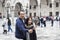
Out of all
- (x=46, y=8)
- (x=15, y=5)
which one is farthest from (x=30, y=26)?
(x=46, y=8)

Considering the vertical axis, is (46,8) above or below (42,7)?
below

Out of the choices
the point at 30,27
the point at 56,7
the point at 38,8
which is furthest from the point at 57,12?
the point at 30,27

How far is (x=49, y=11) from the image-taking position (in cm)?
5594

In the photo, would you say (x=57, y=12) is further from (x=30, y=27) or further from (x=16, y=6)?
(x=30, y=27)

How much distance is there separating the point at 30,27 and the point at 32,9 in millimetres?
51686

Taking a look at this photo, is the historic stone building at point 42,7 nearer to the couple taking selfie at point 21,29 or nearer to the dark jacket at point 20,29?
the couple taking selfie at point 21,29

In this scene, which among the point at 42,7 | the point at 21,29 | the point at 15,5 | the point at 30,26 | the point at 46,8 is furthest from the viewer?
the point at 42,7

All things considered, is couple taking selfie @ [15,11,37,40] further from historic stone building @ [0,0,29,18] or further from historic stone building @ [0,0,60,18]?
historic stone building @ [0,0,60,18]

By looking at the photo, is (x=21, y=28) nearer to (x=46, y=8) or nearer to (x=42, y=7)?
(x=46, y=8)

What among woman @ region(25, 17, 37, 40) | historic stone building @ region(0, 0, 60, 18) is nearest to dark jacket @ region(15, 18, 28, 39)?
woman @ region(25, 17, 37, 40)

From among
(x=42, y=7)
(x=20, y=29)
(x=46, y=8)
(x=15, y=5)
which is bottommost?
(x=46, y=8)

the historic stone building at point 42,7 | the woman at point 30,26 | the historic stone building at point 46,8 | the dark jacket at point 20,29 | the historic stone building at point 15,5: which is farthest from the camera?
the historic stone building at point 46,8

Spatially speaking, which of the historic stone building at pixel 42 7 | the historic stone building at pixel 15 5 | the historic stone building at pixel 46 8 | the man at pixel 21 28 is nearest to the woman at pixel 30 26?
the man at pixel 21 28

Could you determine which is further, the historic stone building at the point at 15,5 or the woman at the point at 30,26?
the historic stone building at the point at 15,5
